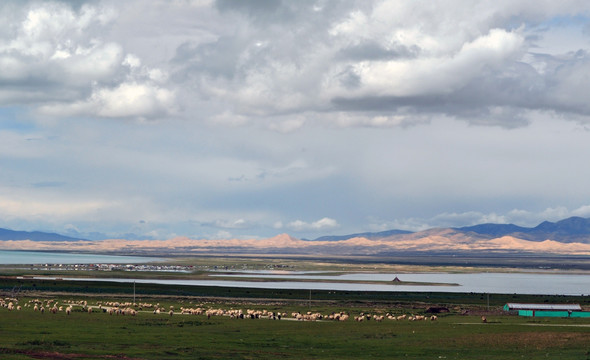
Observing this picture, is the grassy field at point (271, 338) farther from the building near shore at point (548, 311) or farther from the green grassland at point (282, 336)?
the building near shore at point (548, 311)

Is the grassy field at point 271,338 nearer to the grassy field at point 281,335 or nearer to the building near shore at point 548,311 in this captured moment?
the grassy field at point 281,335

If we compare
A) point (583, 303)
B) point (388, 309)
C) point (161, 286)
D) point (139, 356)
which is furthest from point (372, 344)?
point (161, 286)

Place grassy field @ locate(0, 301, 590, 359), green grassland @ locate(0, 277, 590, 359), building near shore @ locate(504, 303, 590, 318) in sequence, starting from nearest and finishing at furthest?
1. grassy field @ locate(0, 301, 590, 359)
2. green grassland @ locate(0, 277, 590, 359)
3. building near shore @ locate(504, 303, 590, 318)

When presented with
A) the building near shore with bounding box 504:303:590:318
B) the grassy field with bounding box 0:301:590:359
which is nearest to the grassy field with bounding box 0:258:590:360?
the grassy field with bounding box 0:301:590:359

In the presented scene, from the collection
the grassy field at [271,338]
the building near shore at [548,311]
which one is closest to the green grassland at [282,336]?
the grassy field at [271,338]

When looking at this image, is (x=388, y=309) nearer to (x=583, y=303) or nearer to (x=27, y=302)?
(x=583, y=303)

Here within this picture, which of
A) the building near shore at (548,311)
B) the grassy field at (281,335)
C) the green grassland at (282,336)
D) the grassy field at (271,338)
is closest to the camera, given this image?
the grassy field at (271,338)

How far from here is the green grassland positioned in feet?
169

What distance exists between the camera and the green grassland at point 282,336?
2024 inches

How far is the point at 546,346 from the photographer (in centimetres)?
5938

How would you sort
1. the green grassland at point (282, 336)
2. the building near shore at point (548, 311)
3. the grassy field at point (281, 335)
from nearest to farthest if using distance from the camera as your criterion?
the green grassland at point (282, 336) < the grassy field at point (281, 335) < the building near shore at point (548, 311)

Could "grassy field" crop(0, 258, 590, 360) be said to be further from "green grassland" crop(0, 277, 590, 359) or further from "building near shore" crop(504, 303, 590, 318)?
"building near shore" crop(504, 303, 590, 318)

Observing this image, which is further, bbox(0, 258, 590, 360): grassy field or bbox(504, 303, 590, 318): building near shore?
bbox(504, 303, 590, 318): building near shore

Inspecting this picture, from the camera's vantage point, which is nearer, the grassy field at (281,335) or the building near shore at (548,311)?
the grassy field at (281,335)
